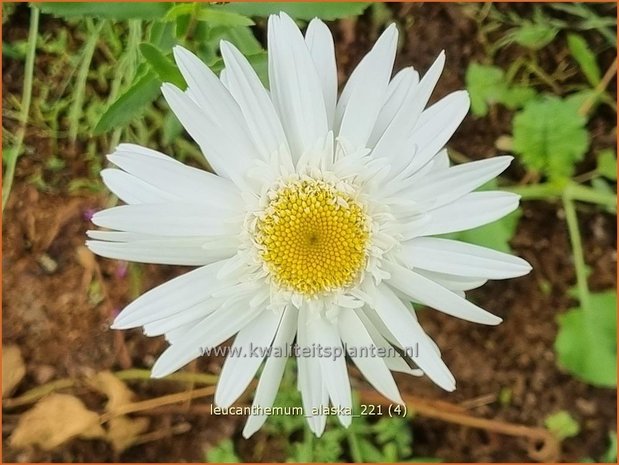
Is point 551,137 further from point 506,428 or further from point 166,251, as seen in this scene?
point 166,251

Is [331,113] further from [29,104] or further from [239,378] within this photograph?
[29,104]

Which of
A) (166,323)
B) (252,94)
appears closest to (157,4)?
(252,94)

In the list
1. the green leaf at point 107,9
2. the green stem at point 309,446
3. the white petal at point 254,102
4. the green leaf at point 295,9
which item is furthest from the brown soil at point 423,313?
the white petal at point 254,102

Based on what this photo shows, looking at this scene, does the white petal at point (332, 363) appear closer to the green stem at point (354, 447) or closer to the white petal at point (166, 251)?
the white petal at point (166, 251)

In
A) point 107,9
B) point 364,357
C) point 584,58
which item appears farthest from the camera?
point 584,58

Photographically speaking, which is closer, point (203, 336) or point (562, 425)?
Result: point (203, 336)

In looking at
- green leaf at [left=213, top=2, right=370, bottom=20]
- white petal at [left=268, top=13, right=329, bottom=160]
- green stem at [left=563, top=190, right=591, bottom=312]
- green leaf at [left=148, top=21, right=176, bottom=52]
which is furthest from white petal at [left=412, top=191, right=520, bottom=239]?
green stem at [left=563, top=190, right=591, bottom=312]

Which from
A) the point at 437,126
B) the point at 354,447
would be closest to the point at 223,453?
the point at 354,447
